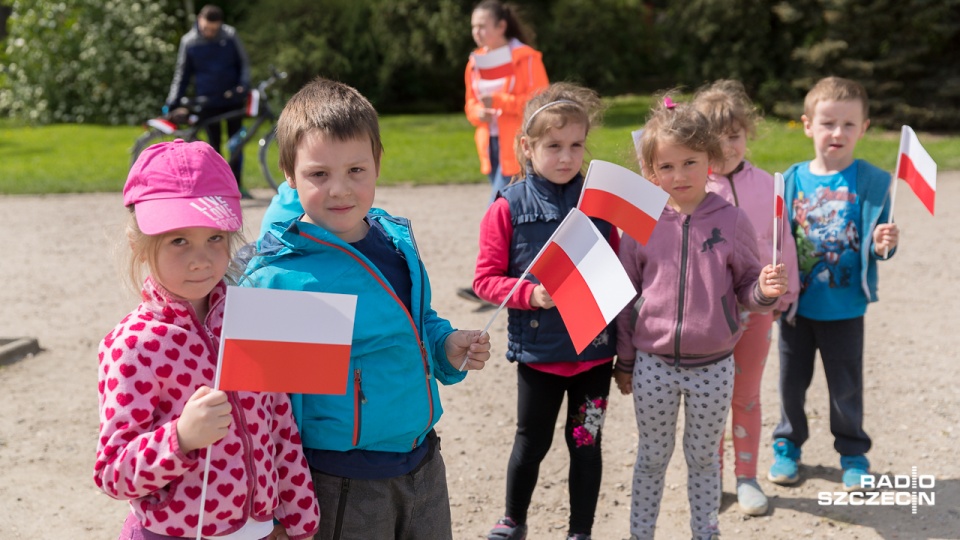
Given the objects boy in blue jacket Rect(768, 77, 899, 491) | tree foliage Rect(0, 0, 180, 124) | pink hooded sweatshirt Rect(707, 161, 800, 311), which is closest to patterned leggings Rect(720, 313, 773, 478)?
pink hooded sweatshirt Rect(707, 161, 800, 311)

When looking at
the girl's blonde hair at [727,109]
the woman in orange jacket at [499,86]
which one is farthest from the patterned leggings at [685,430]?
the woman in orange jacket at [499,86]

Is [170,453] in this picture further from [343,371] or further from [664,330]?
[664,330]

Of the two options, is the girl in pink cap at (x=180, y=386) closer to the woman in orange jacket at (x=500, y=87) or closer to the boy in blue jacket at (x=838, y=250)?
the boy in blue jacket at (x=838, y=250)

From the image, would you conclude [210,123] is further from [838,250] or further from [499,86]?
[838,250]

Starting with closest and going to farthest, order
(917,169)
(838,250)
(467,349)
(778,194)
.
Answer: (467,349)
(778,194)
(917,169)
(838,250)

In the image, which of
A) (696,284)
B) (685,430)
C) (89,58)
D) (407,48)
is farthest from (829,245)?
(89,58)

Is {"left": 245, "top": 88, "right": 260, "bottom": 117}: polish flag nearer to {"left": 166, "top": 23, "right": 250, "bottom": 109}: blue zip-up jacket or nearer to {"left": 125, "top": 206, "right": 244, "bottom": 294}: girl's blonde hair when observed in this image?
{"left": 166, "top": 23, "right": 250, "bottom": 109}: blue zip-up jacket

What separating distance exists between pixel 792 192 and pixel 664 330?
1110 millimetres

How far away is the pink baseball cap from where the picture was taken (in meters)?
2.02

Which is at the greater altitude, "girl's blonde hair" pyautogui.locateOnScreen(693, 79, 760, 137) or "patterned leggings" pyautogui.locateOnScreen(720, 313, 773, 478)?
"girl's blonde hair" pyautogui.locateOnScreen(693, 79, 760, 137)

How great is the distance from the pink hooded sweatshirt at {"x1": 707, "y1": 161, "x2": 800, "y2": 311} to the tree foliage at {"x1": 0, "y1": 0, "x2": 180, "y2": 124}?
17824mm

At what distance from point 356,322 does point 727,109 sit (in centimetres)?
194

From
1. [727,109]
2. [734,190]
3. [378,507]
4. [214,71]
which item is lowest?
[378,507]

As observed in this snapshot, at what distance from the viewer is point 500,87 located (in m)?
6.45
